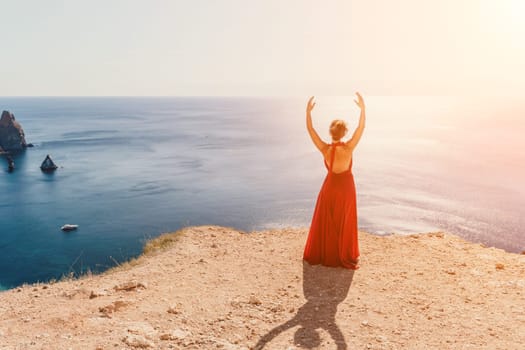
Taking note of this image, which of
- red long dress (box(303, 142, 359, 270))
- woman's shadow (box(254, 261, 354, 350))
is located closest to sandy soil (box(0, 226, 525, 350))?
woman's shadow (box(254, 261, 354, 350))

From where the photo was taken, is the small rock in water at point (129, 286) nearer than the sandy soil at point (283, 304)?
No

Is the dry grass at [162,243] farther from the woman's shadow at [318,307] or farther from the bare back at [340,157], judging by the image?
the bare back at [340,157]

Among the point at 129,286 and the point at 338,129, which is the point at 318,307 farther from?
the point at 129,286

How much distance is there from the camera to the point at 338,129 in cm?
854

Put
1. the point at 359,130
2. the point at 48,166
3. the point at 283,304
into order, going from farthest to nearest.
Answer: the point at 48,166, the point at 359,130, the point at 283,304

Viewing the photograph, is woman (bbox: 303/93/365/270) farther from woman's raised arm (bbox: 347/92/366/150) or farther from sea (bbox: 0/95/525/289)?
sea (bbox: 0/95/525/289)

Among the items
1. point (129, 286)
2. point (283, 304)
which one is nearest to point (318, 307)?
point (283, 304)

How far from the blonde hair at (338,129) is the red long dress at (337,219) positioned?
216mm

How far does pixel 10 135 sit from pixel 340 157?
385 ft

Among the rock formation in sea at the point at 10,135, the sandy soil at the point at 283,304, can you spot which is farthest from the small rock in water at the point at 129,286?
the rock formation in sea at the point at 10,135

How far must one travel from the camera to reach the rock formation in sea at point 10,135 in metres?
100

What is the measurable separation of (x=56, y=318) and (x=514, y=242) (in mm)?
45204

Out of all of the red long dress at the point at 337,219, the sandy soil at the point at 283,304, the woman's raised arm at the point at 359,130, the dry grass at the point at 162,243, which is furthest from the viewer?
the dry grass at the point at 162,243

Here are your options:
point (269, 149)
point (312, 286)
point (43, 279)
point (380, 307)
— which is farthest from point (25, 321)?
point (269, 149)
